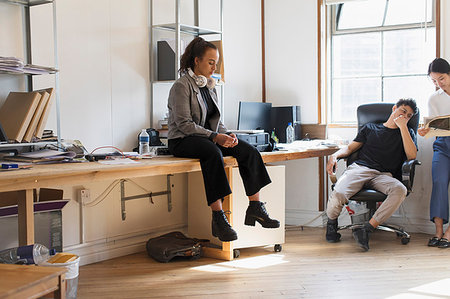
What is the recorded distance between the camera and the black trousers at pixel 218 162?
301 centimetres

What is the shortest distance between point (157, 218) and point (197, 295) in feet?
4.11

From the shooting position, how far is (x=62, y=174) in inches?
94.4

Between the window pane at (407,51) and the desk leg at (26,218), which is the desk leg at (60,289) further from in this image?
the window pane at (407,51)

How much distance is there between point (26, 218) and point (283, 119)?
A: 2705 millimetres

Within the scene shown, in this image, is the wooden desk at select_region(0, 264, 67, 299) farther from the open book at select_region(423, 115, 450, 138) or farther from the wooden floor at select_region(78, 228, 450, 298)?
the open book at select_region(423, 115, 450, 138)

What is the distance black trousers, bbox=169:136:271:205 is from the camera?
301 centimetres

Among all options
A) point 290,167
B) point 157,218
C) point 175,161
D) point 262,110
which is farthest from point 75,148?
point 290,167

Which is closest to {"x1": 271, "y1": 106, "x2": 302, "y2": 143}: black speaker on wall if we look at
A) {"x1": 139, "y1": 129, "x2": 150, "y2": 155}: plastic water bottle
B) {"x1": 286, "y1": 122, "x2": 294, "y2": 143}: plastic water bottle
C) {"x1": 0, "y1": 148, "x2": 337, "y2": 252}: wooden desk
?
{"x1": 286, "y1": 122, "x2": 294, "y2": 143}: plastic water bottle

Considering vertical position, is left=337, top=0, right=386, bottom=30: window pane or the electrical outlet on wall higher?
left=337, top=0, right=386, bottom=30: window pane

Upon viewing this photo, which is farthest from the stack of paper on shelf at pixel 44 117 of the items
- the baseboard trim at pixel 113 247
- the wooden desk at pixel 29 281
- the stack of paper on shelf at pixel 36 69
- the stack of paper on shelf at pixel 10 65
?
the wooden desk at pixel 29 281

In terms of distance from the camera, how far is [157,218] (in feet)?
13.2

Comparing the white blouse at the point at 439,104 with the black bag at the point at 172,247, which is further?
the white blouse at the point at 439,104

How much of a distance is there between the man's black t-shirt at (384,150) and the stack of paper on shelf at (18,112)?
2461mm

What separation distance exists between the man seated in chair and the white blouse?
18 cm
